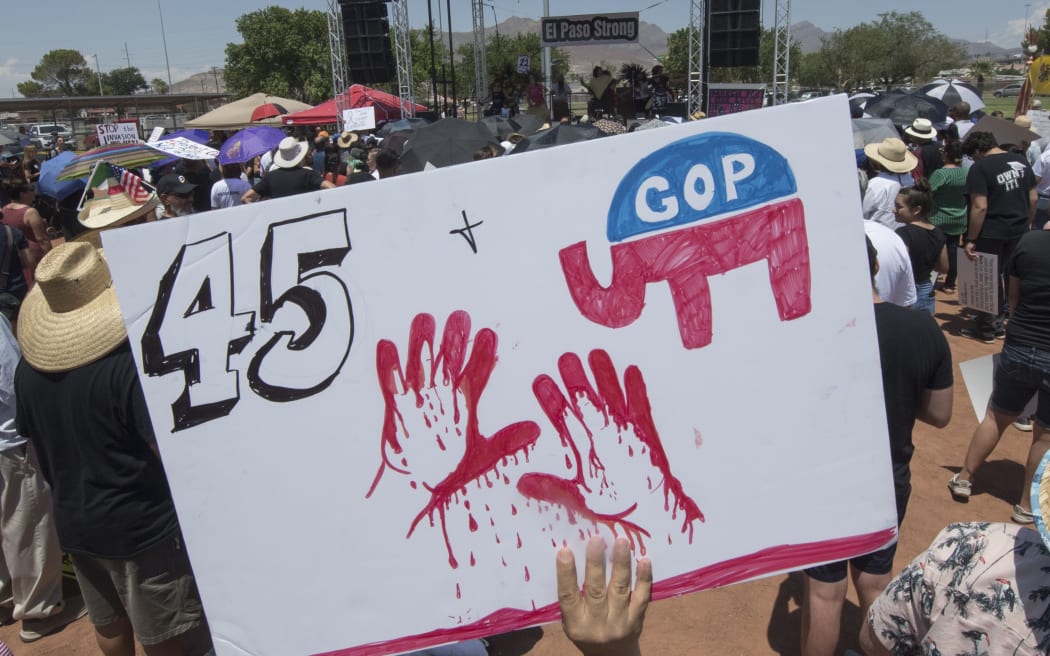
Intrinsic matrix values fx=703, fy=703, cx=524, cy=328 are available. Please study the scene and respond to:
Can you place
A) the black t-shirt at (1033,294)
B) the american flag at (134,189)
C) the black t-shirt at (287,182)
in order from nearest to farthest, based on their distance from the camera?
the black t-shirt at (1033,294)
the american flag at (134,189)
the black t-shirt at (287,182)

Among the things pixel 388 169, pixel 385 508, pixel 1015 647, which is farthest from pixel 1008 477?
pixel 388 169

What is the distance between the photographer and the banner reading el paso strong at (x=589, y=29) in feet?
65.4

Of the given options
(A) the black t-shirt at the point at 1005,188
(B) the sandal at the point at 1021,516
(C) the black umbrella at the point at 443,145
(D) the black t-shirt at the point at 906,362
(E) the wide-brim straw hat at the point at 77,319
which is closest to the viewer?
(E) the wide-brim straw hat at the point at 77,319

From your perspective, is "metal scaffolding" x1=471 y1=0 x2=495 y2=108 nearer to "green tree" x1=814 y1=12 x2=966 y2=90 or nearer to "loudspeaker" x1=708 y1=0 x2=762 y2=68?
"loudspeaker" x1=708 y1=0 x2=762 y2=68

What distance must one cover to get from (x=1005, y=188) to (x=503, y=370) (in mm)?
5871

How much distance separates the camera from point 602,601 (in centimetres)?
122

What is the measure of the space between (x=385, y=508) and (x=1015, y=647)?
46.7 inches

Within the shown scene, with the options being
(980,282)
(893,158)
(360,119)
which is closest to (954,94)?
(893,158)

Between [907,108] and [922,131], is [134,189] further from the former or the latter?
[907,108]

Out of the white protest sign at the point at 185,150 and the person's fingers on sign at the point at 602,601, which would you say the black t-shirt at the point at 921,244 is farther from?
the white protest sign at the point at 185,150

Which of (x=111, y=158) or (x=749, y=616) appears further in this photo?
(x=111, y=158)

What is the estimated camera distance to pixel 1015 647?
4.27 feet

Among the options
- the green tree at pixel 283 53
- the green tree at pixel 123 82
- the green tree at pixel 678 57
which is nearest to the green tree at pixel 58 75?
the green tree at pixel 123 82

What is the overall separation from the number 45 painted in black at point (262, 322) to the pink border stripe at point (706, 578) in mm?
487
